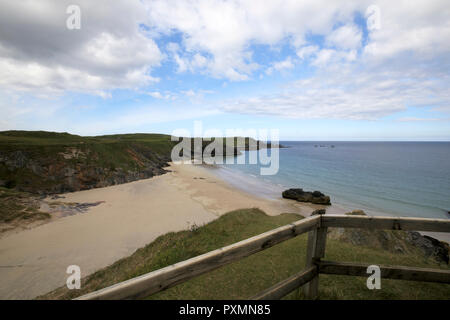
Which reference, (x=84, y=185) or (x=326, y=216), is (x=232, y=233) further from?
(x=84, y=185)

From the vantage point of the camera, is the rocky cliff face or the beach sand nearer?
the beach sand

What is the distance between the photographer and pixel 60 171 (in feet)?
95.0

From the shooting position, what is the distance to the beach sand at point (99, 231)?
1063cm

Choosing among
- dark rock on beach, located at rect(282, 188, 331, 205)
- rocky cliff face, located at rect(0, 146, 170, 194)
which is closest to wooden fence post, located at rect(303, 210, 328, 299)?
dark rock on beach, located at rect(282, 188, 331, 205)

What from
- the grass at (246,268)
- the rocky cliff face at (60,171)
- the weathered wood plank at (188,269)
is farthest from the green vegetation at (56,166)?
the weathered wood plank at (188,269)

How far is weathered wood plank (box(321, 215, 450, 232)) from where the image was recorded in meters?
3.77

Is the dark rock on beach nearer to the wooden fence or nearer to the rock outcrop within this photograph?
the rock outcrop

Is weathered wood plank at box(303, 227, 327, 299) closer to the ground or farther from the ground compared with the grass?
farther from the ground

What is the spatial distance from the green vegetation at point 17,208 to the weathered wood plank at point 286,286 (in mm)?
21577

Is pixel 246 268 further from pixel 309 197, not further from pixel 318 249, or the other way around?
pixel 309 197

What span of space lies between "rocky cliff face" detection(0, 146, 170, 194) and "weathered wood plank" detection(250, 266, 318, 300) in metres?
32.0

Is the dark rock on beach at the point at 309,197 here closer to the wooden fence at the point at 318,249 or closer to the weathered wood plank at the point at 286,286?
the wooden fence at the point at 318,249

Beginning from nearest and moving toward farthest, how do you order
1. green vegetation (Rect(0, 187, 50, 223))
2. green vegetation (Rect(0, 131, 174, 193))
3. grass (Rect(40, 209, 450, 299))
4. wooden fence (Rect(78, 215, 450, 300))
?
1. wooden fence (Rect(78, 215, 450, 300))
2. grass (Rect(40, 209, 450, 299))
3. green vegetation (Rect(0, 187, 50, 223))
4. green vegetation (Rect(0, 131, 174, 193))
